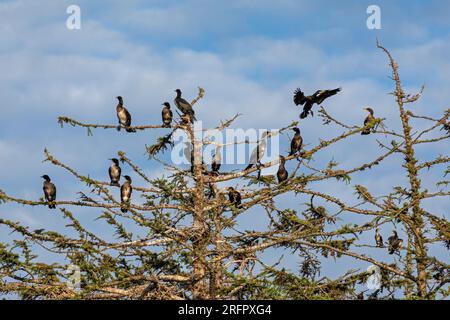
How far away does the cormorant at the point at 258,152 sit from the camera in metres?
21.6

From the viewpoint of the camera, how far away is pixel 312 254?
24047mm

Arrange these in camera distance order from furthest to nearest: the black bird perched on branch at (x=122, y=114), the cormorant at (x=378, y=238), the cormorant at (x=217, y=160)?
the black bird perched on branch at (x=122, y=114) → the cormorant at (x=378, y=238) → the cormorant at (x=217, y=160)

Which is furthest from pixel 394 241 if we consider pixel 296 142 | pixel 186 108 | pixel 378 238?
pixel 186 108

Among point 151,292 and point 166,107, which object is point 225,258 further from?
point 166,107

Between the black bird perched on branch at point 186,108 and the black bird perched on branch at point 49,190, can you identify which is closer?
the black bird perched on branch at point 186,108

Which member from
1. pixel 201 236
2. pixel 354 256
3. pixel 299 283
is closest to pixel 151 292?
pixel 201 236

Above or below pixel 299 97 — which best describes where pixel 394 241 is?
below

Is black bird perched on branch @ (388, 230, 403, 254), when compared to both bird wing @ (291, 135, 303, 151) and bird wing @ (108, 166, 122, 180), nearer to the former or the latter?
bird wing @ (291, 135, 303, 151)

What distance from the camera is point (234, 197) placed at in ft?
70.4

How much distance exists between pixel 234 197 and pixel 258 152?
1376 millimetres

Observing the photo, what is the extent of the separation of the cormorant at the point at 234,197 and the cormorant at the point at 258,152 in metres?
0.87

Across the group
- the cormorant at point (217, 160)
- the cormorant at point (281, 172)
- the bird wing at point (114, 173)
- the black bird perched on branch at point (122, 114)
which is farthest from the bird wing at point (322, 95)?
the black bird perched on branch at point (122, 114)

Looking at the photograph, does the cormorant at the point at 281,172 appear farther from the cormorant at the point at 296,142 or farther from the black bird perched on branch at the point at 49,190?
the black bird perched on branch at the point at 49,190

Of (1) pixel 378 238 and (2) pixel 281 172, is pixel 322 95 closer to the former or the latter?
(2) pixel 281 172
